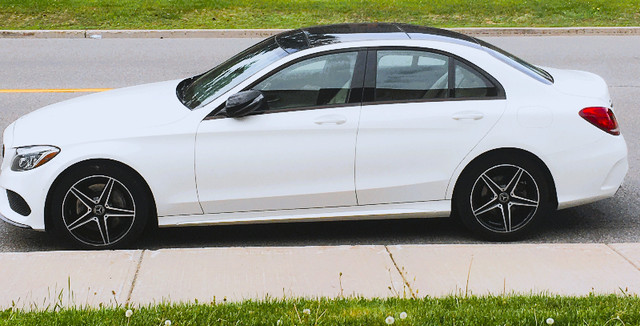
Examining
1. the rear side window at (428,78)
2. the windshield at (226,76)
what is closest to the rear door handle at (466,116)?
the rear side window at (428,78)

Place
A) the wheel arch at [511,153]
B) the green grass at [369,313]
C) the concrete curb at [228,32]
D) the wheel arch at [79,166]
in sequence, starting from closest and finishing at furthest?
the green grass at [369,313]
the wheel arch at [79,166]
the wheel arch at [511,153]
the concrete curb at [228,32]

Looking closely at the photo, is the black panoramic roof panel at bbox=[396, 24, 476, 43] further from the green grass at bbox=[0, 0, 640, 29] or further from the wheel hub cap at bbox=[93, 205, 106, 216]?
the green grass at bbox=[0, 0, 640, 29]

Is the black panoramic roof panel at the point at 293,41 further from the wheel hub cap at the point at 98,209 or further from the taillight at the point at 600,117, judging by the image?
the taillight at the point at 600,117

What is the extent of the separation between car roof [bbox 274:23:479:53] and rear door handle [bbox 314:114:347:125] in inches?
23.1

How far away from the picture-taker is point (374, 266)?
579cm

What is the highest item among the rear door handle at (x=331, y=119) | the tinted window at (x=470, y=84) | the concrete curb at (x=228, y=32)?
the tinted window at (x=470, y=84)

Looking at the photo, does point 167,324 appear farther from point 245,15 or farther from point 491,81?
point 245,15

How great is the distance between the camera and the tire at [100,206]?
6297 mm

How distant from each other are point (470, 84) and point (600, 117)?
970 millimetres

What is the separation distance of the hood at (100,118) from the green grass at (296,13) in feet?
35.5

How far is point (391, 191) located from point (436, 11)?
12871 mm

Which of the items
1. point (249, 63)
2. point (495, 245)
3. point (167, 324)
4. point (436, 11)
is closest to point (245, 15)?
point (436, 11)

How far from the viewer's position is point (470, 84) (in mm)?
6688

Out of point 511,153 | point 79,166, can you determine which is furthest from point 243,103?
point 511,153
